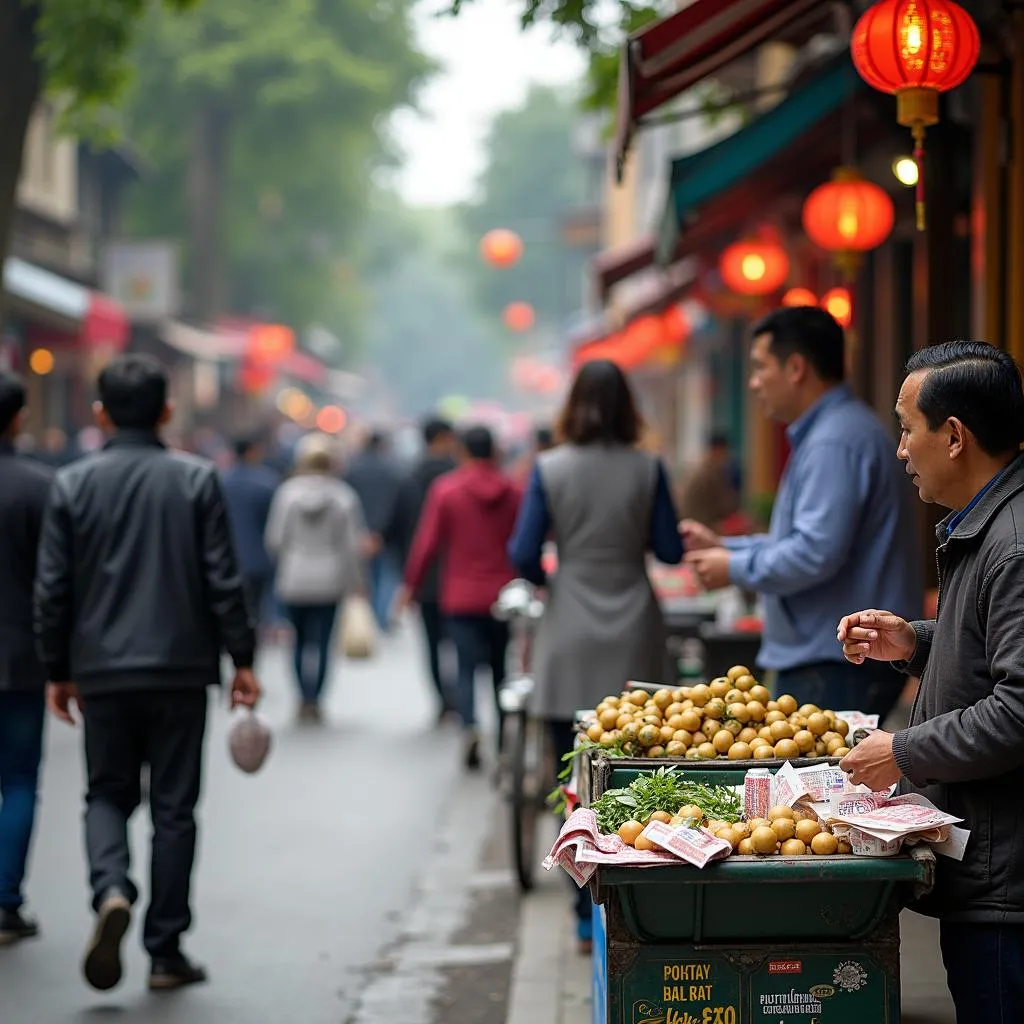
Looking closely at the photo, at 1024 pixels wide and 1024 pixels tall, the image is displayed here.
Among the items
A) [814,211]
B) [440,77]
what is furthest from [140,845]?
Result: [440,77]

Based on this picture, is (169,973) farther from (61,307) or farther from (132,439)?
(61,307)

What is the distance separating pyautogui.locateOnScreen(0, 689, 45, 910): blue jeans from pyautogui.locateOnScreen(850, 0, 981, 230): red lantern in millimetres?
3622

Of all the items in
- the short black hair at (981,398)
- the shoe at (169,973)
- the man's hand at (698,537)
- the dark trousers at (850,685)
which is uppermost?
the short black hair at (981,398)

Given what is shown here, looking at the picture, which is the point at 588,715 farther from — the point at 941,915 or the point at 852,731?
the point at 941,915

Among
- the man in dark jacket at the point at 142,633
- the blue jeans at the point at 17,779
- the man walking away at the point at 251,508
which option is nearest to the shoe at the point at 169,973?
the man in dark jacket at the point at 142,633

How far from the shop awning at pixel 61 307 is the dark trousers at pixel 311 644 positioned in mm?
10168

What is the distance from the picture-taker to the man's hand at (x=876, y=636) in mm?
4020

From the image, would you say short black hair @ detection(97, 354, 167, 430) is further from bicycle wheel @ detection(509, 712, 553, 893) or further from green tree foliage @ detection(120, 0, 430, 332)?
green tree foliage @ detection(120, 0, 430, 332)

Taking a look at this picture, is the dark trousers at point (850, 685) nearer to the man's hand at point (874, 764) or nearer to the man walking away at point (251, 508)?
the man's hand at point (874, 764)

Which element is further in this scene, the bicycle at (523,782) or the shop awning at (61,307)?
the shop awning at (61,307)

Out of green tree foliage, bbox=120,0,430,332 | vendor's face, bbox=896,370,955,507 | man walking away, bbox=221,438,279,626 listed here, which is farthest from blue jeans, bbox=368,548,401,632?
green tree foliage, bbox=120,0,430,332

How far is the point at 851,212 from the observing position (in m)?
9.06

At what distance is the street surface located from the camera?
20.8ft

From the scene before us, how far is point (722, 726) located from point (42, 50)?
8.42m
